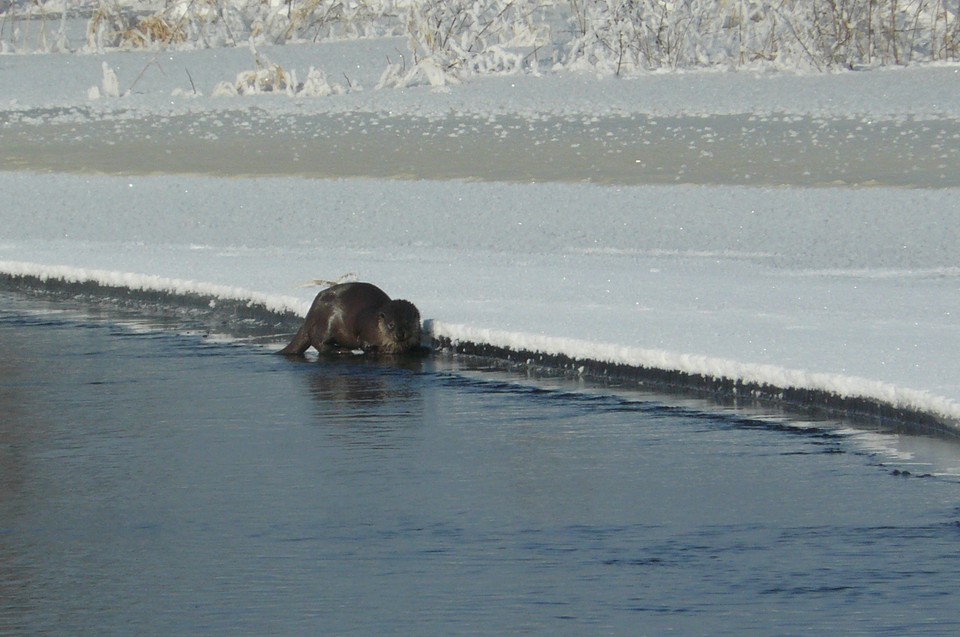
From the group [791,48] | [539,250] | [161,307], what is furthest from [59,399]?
[791,48]

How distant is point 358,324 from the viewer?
933 centimetres

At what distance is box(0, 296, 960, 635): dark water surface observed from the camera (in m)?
5.31

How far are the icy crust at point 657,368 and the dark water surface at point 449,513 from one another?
0.76 feet

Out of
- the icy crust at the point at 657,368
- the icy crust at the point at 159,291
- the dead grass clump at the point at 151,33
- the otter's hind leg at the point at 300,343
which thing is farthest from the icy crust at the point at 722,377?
the dead grass clump at the point at 151,33

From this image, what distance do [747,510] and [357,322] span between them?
3.35 meters

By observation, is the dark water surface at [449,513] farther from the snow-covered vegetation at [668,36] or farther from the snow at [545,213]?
the snow-covered vegetation at [668,36]

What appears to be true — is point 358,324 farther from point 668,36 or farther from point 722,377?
point 668,36

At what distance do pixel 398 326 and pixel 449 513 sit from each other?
2.94 metres

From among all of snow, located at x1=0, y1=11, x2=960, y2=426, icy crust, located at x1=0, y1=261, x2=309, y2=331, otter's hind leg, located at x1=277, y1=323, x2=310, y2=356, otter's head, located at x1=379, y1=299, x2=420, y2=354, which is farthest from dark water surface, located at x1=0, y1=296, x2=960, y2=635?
icy crust, located at x1=0, y1=261, x2=309, y2=331

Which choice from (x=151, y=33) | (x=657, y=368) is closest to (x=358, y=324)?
(x=657, y=368)

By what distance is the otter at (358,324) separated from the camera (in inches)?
362

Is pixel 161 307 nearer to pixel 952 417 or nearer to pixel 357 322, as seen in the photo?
pixel 357 322

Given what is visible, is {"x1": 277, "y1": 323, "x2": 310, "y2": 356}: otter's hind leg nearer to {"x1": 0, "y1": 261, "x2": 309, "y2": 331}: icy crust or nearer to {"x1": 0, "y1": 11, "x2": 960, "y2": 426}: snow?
{"x1": 0, "y1": 11, "x2": 960, "y2": 426}: snow

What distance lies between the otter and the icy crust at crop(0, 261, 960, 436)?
269 millimetres
